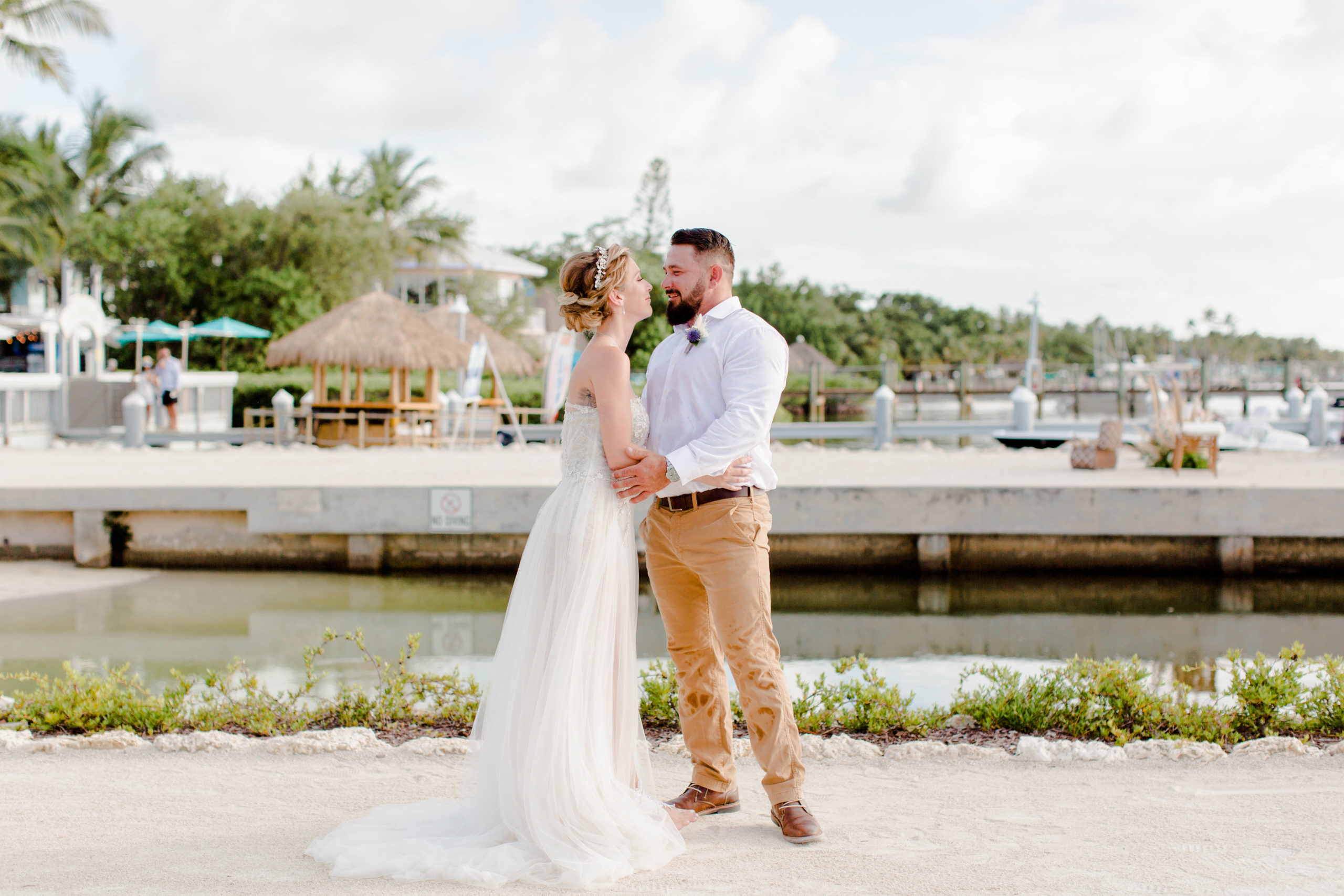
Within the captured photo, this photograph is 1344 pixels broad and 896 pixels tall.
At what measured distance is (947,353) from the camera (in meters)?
93.6

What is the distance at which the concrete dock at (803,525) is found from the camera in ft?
37.1

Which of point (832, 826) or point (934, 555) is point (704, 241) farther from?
point (934, 555)

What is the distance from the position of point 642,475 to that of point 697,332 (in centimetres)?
52

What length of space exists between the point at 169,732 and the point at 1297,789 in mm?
4608

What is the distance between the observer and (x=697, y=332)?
12.4ft

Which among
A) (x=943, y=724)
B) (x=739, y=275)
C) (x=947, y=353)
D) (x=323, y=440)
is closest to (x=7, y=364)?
(x=323, y=440)

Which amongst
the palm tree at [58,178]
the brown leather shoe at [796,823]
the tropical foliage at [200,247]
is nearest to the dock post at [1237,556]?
the brown leather shoe at [796,823]

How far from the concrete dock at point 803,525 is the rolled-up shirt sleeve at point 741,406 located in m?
7.42

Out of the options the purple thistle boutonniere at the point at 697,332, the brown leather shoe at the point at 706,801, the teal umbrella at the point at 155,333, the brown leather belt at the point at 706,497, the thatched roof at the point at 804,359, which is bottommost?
the brown leather shoe at the point at 706,801

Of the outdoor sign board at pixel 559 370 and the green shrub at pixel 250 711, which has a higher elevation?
the outdoor sign board at pixel 559 370

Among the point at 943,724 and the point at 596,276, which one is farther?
the point at 943,724

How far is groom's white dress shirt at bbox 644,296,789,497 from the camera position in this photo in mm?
3637

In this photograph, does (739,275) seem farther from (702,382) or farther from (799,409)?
(702,382)

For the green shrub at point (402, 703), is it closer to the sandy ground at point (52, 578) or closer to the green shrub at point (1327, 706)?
the green shrub at point (1327, 706)
